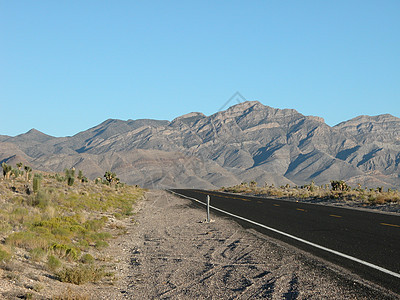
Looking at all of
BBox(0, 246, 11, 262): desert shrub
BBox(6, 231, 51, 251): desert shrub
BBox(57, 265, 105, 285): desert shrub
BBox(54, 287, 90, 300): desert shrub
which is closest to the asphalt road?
BBox(54, 287, 90, 300): desert shrub

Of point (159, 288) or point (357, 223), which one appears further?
point (357, 223)

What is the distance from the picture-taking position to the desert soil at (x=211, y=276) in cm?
721

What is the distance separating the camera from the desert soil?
7213mm

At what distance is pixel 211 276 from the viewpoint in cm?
865

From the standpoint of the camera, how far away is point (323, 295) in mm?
6957

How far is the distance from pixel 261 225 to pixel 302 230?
2303 mm

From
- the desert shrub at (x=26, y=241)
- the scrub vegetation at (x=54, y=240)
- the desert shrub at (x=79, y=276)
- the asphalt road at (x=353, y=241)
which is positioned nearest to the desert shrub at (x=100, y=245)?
the scrub vegetation at (x=54, y=240)

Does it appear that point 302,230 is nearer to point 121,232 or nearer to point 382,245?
point 382,245

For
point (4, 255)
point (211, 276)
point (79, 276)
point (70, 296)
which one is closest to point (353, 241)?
point (211, 276)

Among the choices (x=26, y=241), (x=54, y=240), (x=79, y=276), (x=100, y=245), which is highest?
(x=26, y=241)

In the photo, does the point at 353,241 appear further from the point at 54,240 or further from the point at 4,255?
the point at 4,255

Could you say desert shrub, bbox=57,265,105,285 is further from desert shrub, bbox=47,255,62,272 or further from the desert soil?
desert shrub, bbox=47,255,62,272

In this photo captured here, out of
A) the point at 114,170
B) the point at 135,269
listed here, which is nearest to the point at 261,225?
the point at 135,269

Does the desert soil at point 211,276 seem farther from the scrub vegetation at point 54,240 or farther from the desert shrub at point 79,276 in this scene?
the scrub vegetation at point 54,240
